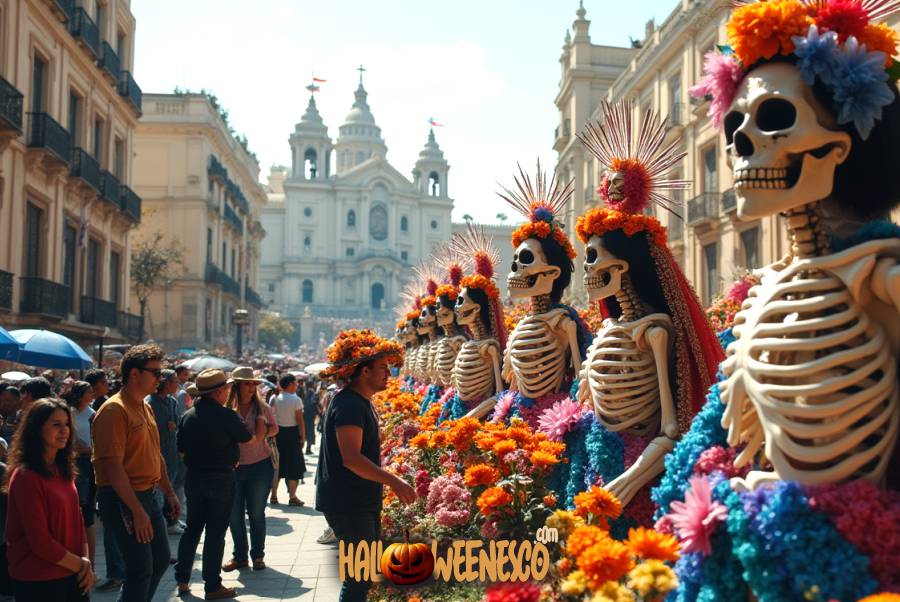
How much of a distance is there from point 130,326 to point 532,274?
63.0ft

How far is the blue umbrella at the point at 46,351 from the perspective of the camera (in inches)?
393

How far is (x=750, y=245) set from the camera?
18.6 metres

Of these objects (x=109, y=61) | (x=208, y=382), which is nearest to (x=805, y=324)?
(x=208, y=382)

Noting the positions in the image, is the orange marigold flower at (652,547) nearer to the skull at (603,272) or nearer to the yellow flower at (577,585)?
the yellow flower at (577,585)

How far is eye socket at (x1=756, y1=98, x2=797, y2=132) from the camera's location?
9.60 ft

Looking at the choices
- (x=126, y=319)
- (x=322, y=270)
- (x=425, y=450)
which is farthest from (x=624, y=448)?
(x=322, y=270)

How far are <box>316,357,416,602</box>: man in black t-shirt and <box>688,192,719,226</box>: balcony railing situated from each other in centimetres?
1664

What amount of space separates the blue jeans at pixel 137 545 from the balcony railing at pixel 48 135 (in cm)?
1271

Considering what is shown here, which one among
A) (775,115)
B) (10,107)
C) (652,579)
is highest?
(10,107)

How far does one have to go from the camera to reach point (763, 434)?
2.87 metres

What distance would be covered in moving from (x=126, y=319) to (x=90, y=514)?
684 inches

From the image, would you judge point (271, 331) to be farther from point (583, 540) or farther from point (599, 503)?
point (583, 540)

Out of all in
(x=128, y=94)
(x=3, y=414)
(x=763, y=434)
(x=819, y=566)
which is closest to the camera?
(x=819, y=566)

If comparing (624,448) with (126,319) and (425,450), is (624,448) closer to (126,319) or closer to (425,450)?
(425,450)
